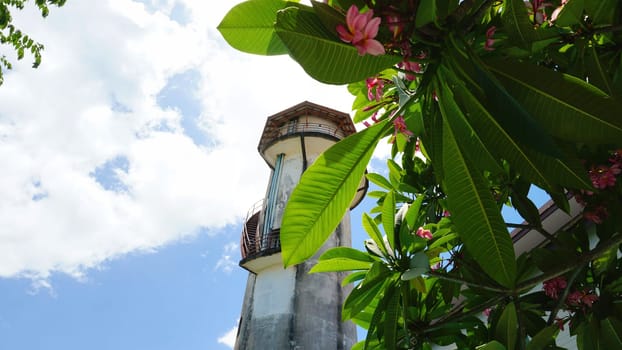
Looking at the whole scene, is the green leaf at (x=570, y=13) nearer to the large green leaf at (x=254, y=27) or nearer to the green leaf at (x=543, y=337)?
the large green leaf at (x=254, y=27)

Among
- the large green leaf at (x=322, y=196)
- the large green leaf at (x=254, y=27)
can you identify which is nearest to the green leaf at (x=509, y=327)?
the large green leaf at (x=322, y=196)

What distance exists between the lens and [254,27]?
3.53 ft

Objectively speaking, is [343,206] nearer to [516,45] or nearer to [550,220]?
[516,45]

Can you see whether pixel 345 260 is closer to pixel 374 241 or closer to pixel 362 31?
pixel 374 241

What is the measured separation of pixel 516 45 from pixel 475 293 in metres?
1.19

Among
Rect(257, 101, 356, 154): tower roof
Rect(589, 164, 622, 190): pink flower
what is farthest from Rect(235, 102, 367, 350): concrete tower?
Rect(589, 164, 622, 190): pink flower

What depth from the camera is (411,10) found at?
974 millimetres

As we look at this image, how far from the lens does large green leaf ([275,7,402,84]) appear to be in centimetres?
91

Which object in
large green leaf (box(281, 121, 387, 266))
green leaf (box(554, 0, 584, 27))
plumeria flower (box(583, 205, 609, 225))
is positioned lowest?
large green leaf (box(281, 121, 387, 266))

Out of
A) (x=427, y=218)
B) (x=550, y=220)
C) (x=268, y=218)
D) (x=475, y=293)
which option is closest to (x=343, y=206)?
(x=475, y=293)

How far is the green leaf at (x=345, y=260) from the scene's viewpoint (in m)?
1.80

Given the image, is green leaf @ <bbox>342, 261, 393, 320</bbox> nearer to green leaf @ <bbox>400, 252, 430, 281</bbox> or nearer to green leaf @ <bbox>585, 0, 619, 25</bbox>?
green leaf @ <bbox>400, 252, 430, 281</bbox>

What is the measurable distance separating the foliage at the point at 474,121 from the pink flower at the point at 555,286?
0.06 metres

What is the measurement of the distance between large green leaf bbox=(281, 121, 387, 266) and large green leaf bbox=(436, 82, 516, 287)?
20 centimetres
